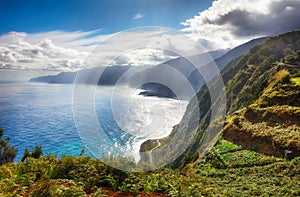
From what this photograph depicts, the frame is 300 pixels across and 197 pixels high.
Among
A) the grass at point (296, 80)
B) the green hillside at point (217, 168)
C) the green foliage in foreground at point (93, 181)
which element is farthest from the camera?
the grass at point (296, 80)

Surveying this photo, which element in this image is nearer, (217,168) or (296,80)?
(217,168)

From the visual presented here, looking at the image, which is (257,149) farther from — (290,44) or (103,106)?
(290,44)

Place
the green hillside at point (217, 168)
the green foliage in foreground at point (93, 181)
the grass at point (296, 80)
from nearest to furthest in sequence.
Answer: the green foliage in foreground at point (93, 181) < the green hillside at point (217, 168) < the grass at point (296, 80)

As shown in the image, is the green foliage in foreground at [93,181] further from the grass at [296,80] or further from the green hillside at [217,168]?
the grass at [296,80]

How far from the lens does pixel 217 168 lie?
13.6 m

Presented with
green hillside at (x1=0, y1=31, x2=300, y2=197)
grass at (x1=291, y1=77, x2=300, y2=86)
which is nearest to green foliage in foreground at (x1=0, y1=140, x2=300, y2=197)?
green hillside at (x1=0, y1=31, x2=300, y2=197)

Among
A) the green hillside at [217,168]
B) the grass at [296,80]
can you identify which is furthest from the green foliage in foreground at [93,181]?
the grass at [296,80]

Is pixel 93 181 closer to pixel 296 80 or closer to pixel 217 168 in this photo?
pixel 217 168

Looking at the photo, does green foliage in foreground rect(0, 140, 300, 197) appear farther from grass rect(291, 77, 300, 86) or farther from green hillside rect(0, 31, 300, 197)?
grass rect(291, 77, 300, 86)

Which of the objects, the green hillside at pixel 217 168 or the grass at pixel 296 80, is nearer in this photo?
the green hillside at pixel 217 168

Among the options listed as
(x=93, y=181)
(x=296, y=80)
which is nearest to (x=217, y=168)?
(x=93, y=181)

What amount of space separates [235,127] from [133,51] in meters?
13.6

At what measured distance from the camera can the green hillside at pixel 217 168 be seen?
17.1 feet

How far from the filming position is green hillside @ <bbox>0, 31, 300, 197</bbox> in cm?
522
